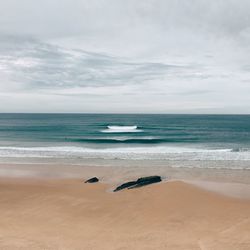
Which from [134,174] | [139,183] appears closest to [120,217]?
[139,183]

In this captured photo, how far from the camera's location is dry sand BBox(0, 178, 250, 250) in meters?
9.51

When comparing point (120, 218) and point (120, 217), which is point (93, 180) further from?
point (120, 218)

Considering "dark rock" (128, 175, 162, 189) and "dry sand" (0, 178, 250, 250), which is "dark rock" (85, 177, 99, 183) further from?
"dark rock" (128, 175, 162, 189)

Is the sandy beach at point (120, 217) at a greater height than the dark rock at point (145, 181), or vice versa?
the dark rock at point (145, 181)

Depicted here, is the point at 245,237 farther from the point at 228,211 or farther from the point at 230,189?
the point at 230,189

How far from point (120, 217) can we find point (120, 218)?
4.6 inches

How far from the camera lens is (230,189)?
1661 centimetres

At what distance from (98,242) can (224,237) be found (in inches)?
172

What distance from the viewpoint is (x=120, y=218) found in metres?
12.1

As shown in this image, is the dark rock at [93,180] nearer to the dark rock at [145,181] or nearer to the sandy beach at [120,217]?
the sandy beach at [120,217]

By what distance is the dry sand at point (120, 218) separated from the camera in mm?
9508

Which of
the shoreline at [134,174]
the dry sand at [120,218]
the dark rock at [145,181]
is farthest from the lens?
the shoreline at [134,174]

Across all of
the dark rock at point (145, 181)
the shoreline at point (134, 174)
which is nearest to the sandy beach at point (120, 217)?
the dark rock at point (145, 181)

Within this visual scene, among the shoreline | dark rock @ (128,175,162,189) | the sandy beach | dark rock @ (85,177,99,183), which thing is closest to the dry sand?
the sandy beach
